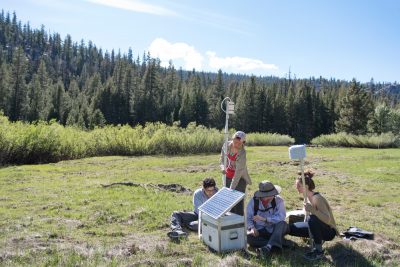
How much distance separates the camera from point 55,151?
21.5 meters

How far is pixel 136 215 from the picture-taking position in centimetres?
858

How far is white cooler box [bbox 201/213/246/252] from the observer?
6.22 m

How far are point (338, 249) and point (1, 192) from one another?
884cm

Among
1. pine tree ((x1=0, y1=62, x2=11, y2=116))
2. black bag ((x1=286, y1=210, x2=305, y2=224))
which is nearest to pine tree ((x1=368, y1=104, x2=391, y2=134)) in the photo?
black bag ((x1=286, y1=210, x2=305, y2=224))

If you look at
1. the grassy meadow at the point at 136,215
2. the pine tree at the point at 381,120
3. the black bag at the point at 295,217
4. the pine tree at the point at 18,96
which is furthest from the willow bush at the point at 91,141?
the pine tree at the point at 18,96

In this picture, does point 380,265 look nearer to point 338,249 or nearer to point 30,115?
point 338,249

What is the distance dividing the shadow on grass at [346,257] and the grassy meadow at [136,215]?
0.01 metres

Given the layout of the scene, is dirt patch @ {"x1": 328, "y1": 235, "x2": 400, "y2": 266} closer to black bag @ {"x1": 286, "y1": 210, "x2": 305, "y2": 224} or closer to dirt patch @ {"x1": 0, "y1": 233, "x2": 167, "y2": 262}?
black bag @ {"x1": 286, "y1": 210, "x2": 305, "y2": 224}

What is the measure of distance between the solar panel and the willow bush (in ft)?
50.7

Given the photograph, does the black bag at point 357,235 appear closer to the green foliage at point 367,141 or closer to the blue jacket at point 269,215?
the blue jacket at point 269,215

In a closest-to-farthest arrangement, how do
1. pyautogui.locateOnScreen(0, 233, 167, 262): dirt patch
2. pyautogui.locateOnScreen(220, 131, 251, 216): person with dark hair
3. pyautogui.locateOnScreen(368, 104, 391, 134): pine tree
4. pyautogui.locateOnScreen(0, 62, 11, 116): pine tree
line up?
pyautogui.locateOnScreen(0, 233, 167, 262): dirt patch < pyautogui.locateOnScreen(220, 131, 251, 216): person with dark hair < pyautogui.locateOnScreen(368, 104, 391, 134): pine tree < pyautogui.locateOnScreen(0, 62, 11, 116): pine tree

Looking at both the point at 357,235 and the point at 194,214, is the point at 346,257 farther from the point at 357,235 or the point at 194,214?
the point at 194,214

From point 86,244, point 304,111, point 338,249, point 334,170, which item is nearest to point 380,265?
point 338,249

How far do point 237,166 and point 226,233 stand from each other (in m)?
1.35
